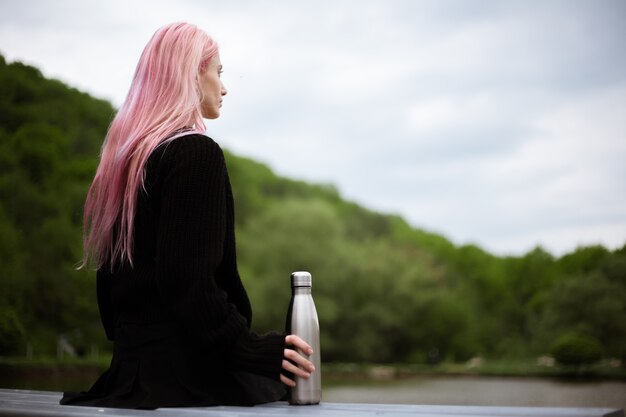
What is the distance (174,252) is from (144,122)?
30 cm

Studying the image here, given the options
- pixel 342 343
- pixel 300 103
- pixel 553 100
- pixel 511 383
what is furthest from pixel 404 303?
pixel 300 103

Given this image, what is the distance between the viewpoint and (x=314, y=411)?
1.10 meters

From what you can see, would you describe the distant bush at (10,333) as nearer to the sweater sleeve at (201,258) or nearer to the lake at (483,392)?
the lake at (483,392)

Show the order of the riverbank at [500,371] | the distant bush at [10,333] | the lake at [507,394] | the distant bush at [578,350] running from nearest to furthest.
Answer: the distant bush at [10,333] < the lake at [507,394] < the riverbank at [500,371] < the distant bush at [578,350]

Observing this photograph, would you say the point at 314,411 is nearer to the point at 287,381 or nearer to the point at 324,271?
the point at 287,381

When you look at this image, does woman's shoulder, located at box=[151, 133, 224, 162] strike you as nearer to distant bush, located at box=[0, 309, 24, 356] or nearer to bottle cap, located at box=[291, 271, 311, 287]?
→ bottle cap, located at box=[291, 271, 311, 287]

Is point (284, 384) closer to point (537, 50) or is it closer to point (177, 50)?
point (177, 50)

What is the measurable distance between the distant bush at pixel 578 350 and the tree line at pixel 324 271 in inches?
3.2

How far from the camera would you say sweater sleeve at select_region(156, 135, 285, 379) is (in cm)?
115

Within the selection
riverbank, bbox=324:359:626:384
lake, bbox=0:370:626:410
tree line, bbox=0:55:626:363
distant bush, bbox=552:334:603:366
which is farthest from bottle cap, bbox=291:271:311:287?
distant bush, bbox=552:334:603:366

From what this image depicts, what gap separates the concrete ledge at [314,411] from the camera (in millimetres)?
982

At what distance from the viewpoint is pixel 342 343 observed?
46.6 ft

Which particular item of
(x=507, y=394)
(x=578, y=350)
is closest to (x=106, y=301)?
(x=507, y=394)

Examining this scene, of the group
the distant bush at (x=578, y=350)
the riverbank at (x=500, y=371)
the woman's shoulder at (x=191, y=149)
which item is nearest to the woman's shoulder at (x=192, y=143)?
the woman's shoulder at (x=191, y=149)
